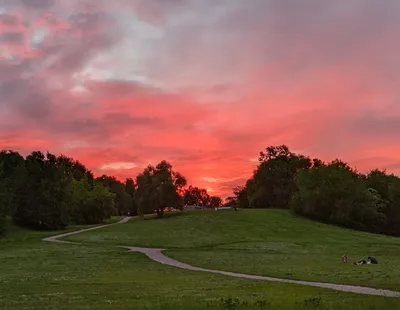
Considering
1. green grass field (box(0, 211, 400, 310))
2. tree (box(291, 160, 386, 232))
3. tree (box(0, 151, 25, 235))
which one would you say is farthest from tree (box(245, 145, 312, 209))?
tree (box(0, 151, 25, 235))

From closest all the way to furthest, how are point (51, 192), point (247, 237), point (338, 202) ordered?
point (247, 237), point (51, 192), point (338, 202)

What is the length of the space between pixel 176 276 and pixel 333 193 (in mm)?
92465

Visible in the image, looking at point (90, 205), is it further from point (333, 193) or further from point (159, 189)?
point (333, 193)

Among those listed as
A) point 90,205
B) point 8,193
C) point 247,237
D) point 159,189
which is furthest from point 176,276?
point 90,205

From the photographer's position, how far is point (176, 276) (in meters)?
31.6

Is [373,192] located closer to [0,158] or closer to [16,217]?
[16,217]

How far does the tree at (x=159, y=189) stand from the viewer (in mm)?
112938

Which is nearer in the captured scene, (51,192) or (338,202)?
(51,192)

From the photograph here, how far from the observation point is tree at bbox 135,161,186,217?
112938 mm

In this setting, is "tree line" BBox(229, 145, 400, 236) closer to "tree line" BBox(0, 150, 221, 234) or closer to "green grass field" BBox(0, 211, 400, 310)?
"green grass field" BBox(0, 211, 400, 310)

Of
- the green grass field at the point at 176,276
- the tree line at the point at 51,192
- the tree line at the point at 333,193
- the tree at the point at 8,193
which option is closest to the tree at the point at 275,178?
the tree line at the point at 333,193

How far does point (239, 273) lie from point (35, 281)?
45.8ft

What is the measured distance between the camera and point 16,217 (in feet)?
346

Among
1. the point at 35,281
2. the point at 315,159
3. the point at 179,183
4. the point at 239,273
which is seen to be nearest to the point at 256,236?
the point at 179,183
